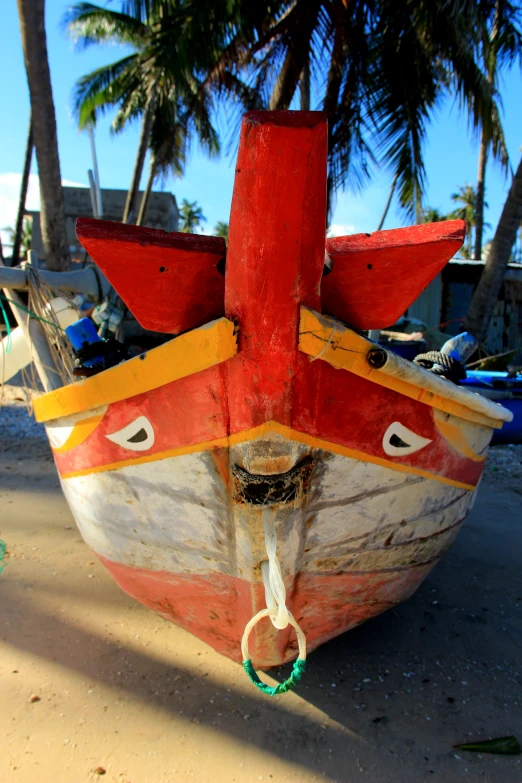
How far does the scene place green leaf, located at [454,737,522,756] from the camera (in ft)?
7.37

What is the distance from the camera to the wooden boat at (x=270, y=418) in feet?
5.59

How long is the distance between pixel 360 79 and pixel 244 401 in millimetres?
9272

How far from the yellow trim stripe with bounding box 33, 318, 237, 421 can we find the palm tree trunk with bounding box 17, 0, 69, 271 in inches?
197

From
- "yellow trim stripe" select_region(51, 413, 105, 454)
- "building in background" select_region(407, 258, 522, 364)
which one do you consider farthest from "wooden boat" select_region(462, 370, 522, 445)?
"building in background" select_region(407, 258, 522, 364)

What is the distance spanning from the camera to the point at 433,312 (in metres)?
12.8

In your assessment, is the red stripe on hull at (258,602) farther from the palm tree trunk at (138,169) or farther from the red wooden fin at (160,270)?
the palm tree trunk at (138,169)

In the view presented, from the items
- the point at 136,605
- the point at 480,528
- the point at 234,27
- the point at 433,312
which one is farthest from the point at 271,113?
the point at 433,312

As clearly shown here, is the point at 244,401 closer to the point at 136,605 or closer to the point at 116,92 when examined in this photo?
the point at 136,605

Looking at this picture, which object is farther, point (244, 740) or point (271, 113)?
point (244, 740)

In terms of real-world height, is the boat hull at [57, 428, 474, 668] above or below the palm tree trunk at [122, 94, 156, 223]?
below

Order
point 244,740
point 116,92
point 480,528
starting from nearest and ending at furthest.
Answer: point 244,740 → point 480,528 → point 116,92

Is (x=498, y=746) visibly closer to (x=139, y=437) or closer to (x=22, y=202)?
(x=139, y=437)

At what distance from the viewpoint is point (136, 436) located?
2.20 metres

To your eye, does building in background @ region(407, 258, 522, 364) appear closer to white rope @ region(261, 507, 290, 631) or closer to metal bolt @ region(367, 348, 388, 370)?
metal bolt @ region(367, 348, 388, 370)
